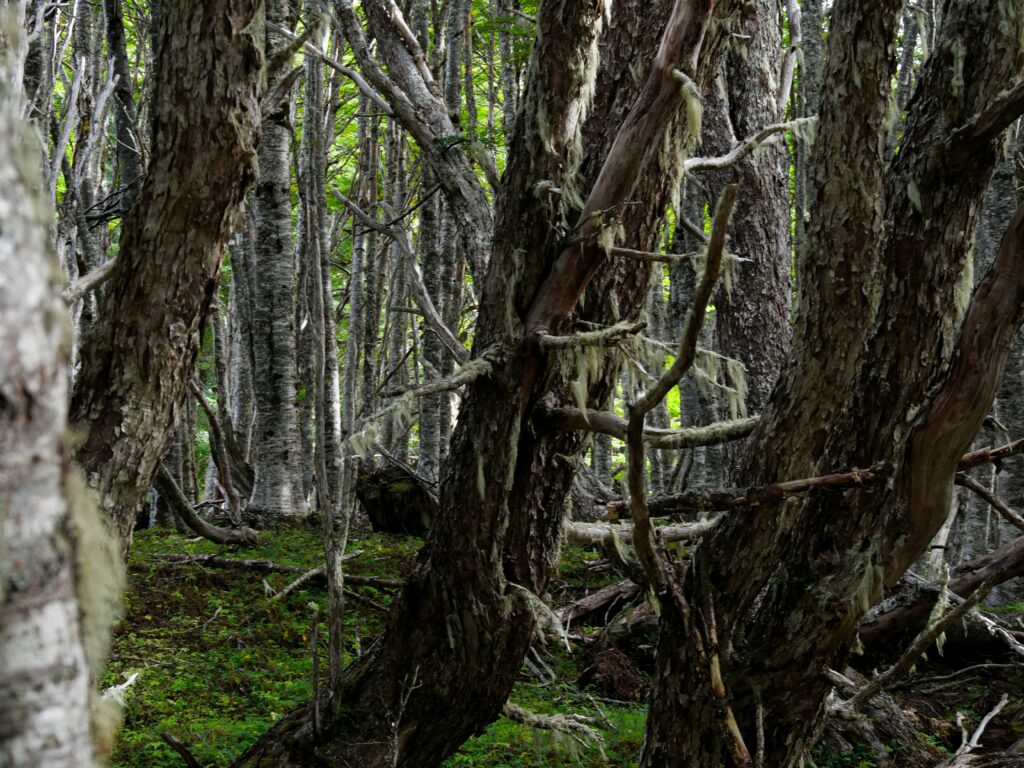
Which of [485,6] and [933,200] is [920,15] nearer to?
[933,200]

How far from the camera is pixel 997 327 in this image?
2.70m

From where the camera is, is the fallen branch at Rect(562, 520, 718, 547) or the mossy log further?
the mossy log

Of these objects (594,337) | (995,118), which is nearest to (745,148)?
(995,118)

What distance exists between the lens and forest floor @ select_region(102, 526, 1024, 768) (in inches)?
186

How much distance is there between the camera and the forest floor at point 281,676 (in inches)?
186

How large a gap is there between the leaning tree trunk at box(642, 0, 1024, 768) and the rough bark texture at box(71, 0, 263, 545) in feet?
6.46

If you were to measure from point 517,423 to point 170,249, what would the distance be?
52.6 inches

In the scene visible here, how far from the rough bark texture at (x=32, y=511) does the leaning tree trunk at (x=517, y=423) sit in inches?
91.0

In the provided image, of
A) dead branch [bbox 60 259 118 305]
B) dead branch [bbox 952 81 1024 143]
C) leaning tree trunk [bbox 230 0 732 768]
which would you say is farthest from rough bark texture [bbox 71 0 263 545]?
dead branch [bbox 952 81 1024 143]

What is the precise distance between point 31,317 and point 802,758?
3.55 metres

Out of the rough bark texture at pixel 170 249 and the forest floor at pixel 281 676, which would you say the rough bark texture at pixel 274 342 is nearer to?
the forest floor at pixel 281 676

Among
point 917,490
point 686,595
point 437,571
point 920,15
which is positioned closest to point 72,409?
point 437,571

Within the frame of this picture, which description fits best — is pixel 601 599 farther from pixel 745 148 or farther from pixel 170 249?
pixel 170 249

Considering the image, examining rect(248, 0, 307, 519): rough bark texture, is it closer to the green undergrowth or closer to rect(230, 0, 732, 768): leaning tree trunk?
the green undergrowth
